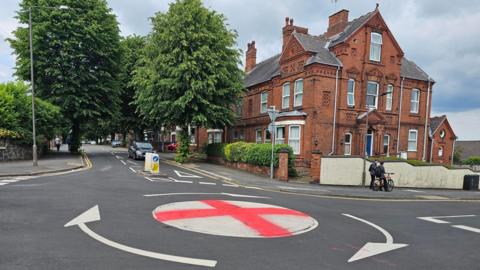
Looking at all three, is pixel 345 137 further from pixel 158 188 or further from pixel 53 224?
pixel 53 224

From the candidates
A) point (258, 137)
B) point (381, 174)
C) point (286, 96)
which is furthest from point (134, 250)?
point (258, 137)

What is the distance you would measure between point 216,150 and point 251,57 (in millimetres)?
18215

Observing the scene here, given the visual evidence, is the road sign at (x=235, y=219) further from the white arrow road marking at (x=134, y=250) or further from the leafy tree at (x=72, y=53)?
the leafy tree at (x=72, y=53)

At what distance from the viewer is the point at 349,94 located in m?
26.5

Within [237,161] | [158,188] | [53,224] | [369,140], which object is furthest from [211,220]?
[369,140]

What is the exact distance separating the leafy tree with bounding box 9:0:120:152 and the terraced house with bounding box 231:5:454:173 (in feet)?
49.2

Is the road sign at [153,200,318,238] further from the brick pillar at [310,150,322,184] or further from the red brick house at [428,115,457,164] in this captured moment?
the red brick house at [428,115,457,164]

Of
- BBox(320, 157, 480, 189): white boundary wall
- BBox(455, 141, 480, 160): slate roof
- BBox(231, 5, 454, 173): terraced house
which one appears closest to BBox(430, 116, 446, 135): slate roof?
BBox(231, 5, 454, 173): terraced house

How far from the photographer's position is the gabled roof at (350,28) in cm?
2645

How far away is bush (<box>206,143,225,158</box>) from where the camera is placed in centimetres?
2802

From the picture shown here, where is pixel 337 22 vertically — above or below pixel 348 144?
above

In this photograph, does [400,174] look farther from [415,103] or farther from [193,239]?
[193,239]

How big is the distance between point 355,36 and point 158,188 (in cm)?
2051

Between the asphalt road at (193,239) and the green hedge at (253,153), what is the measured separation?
1020 cm
